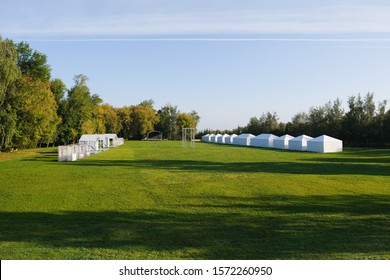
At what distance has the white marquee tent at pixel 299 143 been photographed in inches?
1791

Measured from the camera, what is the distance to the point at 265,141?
55844mm

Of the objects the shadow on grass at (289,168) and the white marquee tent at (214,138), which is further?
the white marquee tent at (214,138)

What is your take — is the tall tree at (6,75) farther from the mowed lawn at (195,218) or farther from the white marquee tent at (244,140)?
the white marquee tent at (244,140)

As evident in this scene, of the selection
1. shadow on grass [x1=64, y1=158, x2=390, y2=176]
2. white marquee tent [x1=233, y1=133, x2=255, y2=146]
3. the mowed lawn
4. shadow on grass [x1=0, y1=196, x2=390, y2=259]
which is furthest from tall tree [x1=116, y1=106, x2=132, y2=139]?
shadow on grass [x1=0, y1=196, x2=390, y2=259]

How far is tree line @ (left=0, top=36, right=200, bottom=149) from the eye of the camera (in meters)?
38.6

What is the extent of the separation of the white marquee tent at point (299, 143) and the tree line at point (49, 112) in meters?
31.0

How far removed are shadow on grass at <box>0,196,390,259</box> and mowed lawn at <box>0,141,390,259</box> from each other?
0.07 feet

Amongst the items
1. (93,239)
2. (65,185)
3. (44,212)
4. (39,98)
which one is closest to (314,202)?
(93,239)

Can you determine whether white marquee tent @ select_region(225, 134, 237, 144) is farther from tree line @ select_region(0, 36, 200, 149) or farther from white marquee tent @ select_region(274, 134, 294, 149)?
tree line @ select_region(0, 36, 200, 149)

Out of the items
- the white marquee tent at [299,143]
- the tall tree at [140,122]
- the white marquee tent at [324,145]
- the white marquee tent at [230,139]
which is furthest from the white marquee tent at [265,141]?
the tall tree at [140,122]

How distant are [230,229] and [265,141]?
158ft

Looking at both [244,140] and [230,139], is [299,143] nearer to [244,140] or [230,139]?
[244,140]

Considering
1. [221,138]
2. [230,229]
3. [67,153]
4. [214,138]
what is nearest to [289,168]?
[230,229]

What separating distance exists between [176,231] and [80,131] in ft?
203
